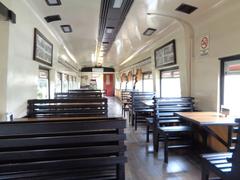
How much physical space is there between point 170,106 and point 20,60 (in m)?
2.80

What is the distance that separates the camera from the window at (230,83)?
11.1 ft

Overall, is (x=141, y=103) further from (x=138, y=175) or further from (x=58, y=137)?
(x=58, y=137)

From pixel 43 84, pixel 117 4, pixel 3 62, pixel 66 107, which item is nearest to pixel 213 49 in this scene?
pixel 117 4

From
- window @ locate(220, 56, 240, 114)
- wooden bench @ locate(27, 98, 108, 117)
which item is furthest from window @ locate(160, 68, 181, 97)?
wooden bench @ locate(27, 98, 108, 117)

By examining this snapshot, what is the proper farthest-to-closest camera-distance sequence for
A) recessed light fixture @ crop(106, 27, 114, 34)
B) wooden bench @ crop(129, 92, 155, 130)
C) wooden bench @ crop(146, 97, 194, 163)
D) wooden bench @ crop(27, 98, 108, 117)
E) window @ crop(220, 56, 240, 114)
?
1. wooden bench @ crop(129, 92, 155, 130)
2. recessed light fixture @ crop(106, 27, 114, 34)
3. wooden bench @ crop(146, 97, 194, 163)
4. wooden bench @ crop(27, 98, 108, 117)
5. window @ crop(220, 56, 240, 114)

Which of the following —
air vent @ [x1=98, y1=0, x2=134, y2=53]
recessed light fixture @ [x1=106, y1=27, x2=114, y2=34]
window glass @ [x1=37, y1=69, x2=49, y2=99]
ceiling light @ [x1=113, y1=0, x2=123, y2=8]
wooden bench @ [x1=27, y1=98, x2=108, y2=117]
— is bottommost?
wooden bench @ [x1=27, y1=98, x2=108, y2=117]

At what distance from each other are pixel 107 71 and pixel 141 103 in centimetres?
1340

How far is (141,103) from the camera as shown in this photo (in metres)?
6.00

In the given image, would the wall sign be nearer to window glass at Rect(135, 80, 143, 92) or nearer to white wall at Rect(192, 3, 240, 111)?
white wall at Rect(192, 3, 240, 111)

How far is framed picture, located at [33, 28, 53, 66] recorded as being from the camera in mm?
3937

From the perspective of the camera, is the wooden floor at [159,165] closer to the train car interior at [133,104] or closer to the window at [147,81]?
the train car interior at [133,104]

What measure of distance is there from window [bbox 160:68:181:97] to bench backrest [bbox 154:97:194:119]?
1324mm

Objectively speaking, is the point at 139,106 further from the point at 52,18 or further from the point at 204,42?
the point at 52,18

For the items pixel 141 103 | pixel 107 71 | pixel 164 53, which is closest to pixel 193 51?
pixel 164 53
